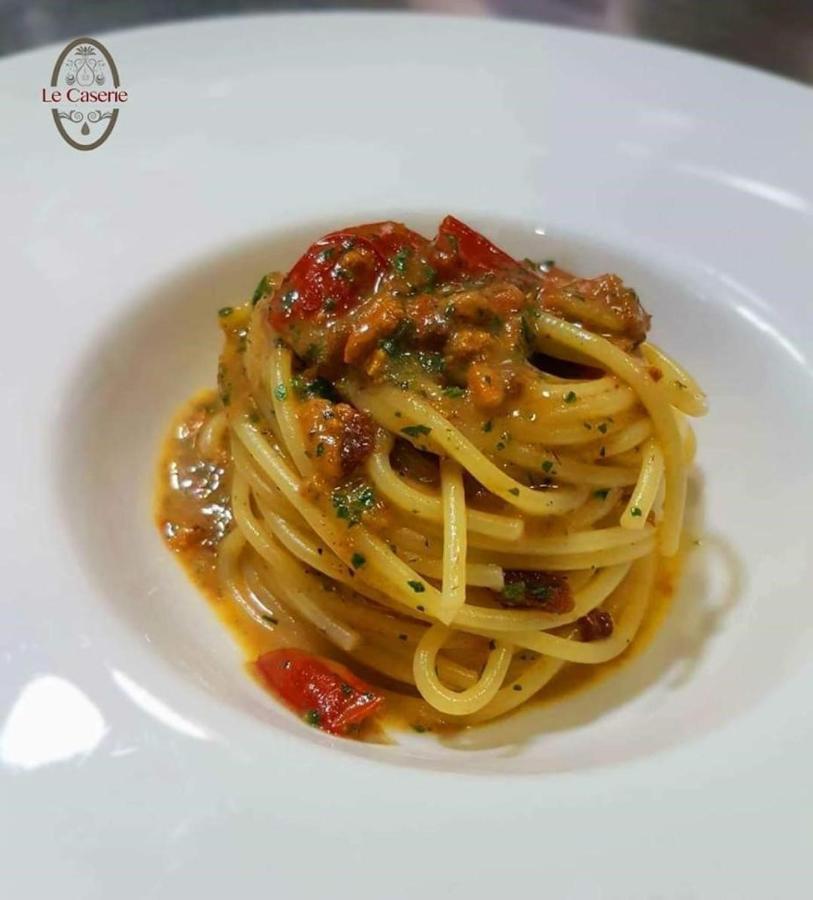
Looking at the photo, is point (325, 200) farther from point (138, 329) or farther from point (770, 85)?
point (770, 85)

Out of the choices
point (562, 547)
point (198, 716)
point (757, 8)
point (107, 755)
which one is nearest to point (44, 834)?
point (107, 755)

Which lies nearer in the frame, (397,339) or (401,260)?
(397,339)

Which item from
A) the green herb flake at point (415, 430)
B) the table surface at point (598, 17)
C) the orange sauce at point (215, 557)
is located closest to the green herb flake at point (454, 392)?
the green herb flake at point (415, 430)

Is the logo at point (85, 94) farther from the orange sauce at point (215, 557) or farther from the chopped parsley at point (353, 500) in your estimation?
the chopped parsley at point (353, 500)

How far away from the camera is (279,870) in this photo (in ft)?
7.32

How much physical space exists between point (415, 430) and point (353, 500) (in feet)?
1.05

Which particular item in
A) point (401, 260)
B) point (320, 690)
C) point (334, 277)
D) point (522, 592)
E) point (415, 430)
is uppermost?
point (401, 260)

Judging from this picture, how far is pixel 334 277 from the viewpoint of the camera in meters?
3.20

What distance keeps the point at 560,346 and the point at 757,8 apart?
17.0ft

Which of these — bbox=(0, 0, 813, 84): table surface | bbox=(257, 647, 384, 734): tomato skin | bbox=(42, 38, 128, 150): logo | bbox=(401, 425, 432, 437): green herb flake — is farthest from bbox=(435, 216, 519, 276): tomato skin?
bbox=(0, 0, 813, 84): table surface

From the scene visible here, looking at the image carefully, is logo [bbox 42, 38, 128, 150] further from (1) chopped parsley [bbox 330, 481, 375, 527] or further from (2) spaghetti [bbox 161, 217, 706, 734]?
(1) chopped parsley [bbox 330, 481, 375, 527]

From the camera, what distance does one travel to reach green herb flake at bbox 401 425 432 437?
120 inches

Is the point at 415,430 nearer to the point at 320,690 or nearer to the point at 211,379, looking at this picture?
the point at 320,690

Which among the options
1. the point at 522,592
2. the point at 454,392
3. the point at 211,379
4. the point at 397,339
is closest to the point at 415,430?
the point at 454,392
